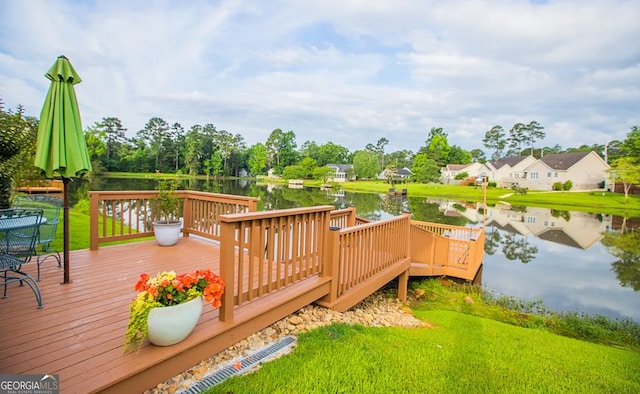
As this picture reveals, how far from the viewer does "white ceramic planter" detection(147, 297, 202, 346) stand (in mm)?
1914

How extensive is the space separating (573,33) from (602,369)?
58.4 ft

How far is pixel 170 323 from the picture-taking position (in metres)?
1.95

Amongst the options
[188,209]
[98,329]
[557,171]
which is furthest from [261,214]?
[557,171]

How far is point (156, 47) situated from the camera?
10.5 metres

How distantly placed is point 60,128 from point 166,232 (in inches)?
93.2

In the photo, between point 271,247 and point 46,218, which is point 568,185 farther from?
point 46,218

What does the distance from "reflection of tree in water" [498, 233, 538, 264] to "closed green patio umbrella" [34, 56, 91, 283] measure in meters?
12.4

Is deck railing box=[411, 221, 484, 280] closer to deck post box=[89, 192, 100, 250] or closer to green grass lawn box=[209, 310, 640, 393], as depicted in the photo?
green grass lawn box=[209, 310, 640, 393]

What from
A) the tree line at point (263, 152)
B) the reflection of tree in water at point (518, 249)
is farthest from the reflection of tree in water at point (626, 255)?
the tree line at point (263, 152)

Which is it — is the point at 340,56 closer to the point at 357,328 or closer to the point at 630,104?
the point at 357,328

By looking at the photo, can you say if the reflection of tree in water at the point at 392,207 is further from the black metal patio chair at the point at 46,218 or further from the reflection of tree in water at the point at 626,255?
the black metal patio chair at the point at 46,218

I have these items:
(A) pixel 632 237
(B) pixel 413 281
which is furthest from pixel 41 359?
(A) pixel 632 237

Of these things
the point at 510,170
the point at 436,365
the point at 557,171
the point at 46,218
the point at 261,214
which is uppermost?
the point at 510,170

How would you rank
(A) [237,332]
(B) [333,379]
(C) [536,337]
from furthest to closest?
(C) [536,337] → (A) [237,332] → (B) [333,379]
